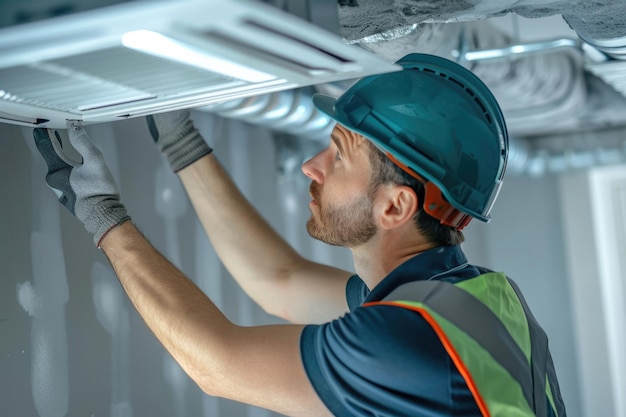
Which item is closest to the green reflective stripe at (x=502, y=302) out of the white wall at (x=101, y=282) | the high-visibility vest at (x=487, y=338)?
the high-visibility vest at (x=487, y=338)

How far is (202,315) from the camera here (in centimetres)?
143

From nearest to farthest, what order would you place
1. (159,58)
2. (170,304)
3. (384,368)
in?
(159,58)
(384,368)
(170,304)

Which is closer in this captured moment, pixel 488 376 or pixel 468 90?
pixel 488 376

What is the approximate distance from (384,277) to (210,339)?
42 cm

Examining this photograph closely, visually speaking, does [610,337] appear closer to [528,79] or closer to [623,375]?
[623,375]

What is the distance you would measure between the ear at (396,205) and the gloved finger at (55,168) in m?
0.58

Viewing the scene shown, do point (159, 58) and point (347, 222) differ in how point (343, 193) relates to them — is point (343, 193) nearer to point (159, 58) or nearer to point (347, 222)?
point (347, 222)

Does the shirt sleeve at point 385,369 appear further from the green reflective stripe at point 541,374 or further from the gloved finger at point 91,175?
the gloved finger at point 91,175

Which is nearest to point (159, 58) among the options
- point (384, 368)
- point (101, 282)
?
point (384, 368)

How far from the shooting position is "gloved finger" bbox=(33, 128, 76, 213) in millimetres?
1429

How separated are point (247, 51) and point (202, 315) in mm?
583

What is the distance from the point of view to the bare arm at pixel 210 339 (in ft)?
4.50

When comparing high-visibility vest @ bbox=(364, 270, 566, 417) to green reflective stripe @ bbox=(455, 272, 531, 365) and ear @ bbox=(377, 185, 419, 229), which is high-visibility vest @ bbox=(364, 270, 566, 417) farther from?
ear @ bbox=(377, 185, 419, 229)

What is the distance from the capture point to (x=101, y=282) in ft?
6.66
